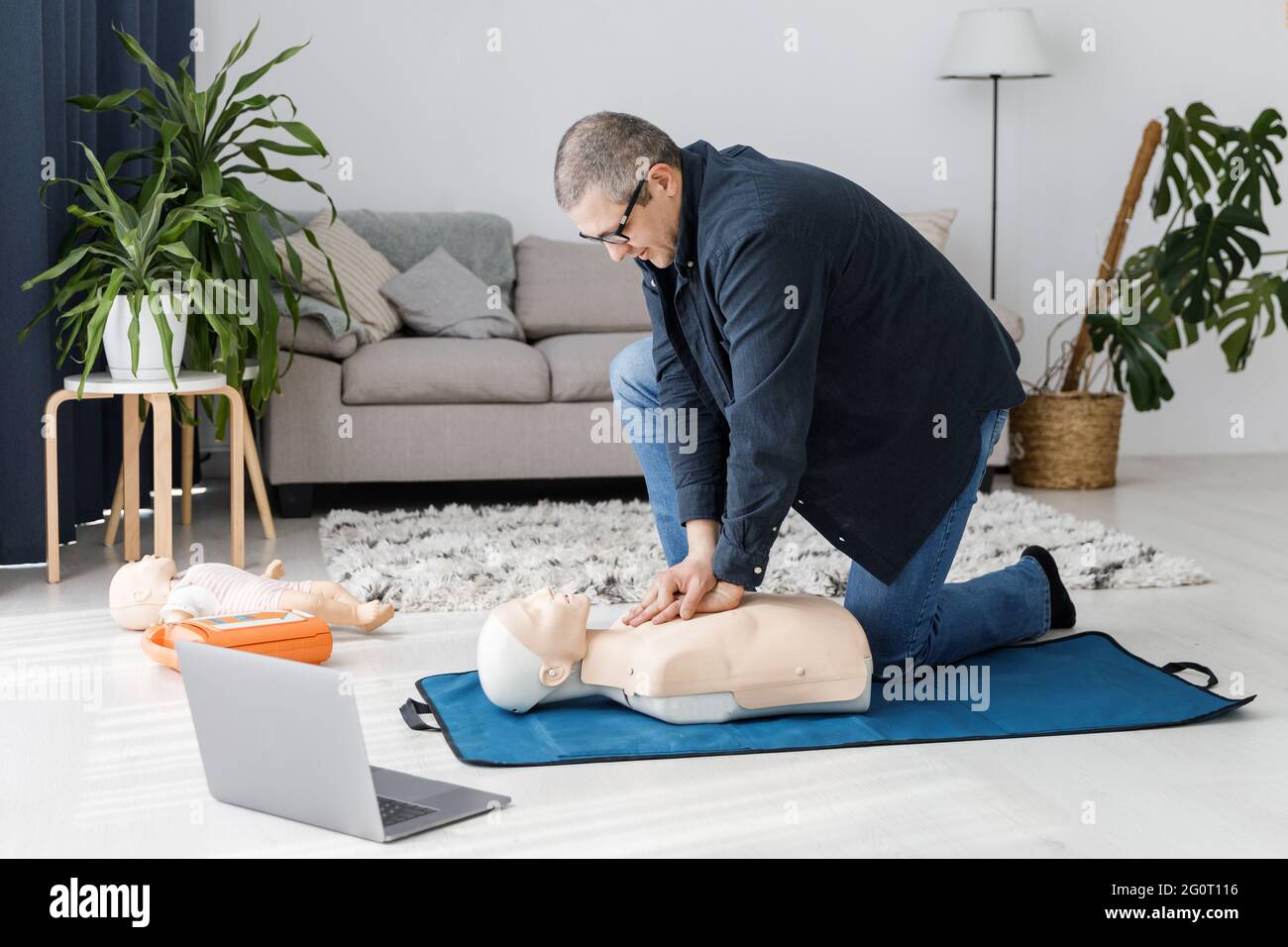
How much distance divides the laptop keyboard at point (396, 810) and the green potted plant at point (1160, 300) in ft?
10.5

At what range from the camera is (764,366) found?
1.90 metres

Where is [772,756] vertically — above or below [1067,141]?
below

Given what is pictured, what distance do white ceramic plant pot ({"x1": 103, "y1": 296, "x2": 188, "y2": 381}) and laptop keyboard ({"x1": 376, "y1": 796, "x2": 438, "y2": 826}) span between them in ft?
5.49

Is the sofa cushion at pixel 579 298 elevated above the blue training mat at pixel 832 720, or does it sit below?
above

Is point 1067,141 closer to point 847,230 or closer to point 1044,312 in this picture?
point 1044,312

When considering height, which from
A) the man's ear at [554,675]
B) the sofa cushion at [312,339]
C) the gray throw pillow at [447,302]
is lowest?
the man's ear at [554,675]

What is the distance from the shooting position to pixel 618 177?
1881 mm

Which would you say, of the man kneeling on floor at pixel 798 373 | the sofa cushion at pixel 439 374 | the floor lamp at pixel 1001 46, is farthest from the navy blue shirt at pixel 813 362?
the floor lamp at pixel 1001 46

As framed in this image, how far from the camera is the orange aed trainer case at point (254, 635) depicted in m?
2.34

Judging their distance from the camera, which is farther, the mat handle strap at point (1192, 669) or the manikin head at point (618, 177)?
the mat handle strap at point (1192, 669)

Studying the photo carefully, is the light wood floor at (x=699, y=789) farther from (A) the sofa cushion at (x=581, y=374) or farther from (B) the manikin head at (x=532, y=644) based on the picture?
(A) the sofa cushion at (x=581, y=374)

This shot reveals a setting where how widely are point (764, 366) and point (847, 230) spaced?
9.4 inches

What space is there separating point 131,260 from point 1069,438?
2.83 m

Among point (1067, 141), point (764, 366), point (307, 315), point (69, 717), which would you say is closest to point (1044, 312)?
point (1067, 141)
